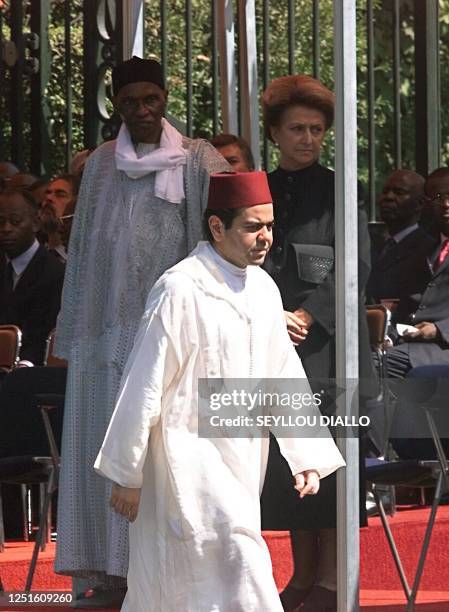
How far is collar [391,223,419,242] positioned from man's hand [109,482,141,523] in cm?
406

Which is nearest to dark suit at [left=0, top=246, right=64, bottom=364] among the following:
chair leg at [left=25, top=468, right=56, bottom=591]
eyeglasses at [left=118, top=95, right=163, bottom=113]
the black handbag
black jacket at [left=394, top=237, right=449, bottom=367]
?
chair leg at [left=25, top=468, right=56, bottom=591]

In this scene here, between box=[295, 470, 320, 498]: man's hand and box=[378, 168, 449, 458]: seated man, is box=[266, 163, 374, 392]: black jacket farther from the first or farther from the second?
box=[378, 168, 449, 458]: seated man

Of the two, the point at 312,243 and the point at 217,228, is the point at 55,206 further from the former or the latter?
the point at 217,228

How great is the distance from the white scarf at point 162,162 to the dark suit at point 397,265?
2231 millimetres

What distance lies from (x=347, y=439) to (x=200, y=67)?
1149 centimetres

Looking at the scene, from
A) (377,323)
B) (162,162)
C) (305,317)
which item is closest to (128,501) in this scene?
(305,317)

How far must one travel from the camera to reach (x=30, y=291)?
8.91 m

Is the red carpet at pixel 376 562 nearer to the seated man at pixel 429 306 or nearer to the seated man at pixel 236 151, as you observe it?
the seated man at pixel 429 306

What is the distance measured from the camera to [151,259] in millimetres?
7137

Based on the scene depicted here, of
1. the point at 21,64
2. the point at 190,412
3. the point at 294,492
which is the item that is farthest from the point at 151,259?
the point at 21,64

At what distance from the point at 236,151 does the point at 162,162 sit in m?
1.29

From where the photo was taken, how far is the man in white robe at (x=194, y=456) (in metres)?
5.63

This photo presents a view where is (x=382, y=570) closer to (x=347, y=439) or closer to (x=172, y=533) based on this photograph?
(x=347, y=439)

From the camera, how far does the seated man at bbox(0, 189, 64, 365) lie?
8875 mm
